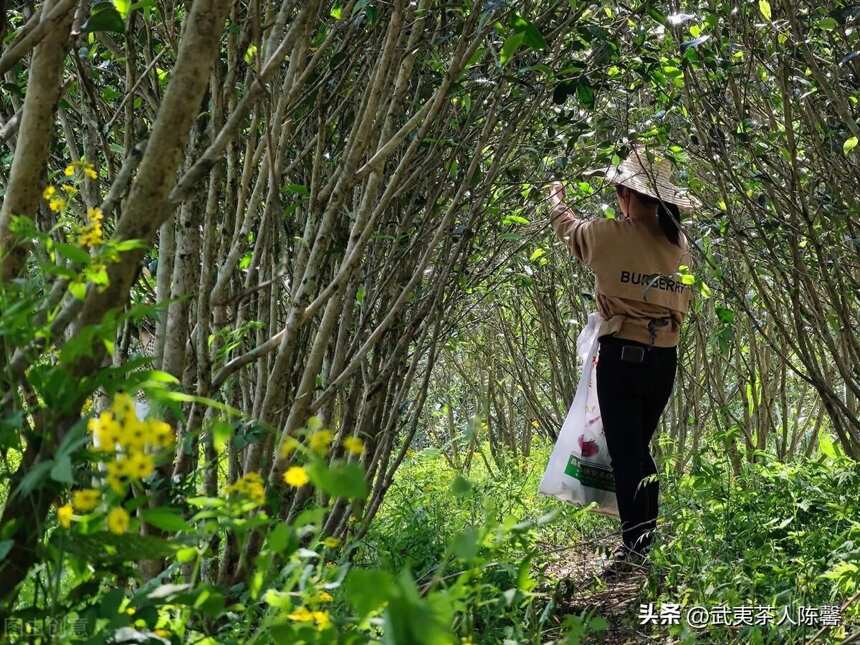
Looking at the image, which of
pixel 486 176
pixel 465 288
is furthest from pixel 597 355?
pixel 486 176

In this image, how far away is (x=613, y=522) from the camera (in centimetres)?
546

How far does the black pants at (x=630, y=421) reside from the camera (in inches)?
169

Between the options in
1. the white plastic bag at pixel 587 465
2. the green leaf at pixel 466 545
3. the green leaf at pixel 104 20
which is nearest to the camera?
the green leaf at pixel 466 545

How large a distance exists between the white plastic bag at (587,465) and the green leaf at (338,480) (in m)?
3.46

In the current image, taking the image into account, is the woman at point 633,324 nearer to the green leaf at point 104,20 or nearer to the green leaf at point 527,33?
the green leaf at point 527,33

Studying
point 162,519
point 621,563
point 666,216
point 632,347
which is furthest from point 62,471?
point 666,216

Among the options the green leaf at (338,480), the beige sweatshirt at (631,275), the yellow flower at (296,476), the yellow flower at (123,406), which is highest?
the beige sweatshirt at (631,275)

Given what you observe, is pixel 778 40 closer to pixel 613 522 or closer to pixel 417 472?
pixel 613 522

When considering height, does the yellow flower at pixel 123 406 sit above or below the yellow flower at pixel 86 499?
above

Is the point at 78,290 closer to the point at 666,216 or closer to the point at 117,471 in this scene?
the point at 117,471

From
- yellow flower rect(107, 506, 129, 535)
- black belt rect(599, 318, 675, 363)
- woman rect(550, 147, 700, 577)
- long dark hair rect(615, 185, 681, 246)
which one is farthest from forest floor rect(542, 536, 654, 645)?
yellow flower rect(107, 506, 129, 535)

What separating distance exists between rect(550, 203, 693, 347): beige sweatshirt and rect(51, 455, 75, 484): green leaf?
3345 mm

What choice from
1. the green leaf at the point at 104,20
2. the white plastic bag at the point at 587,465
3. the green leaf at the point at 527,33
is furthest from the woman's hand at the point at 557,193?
the green leaf at the point at 104,20

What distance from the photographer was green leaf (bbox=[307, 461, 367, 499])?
3.68ft
